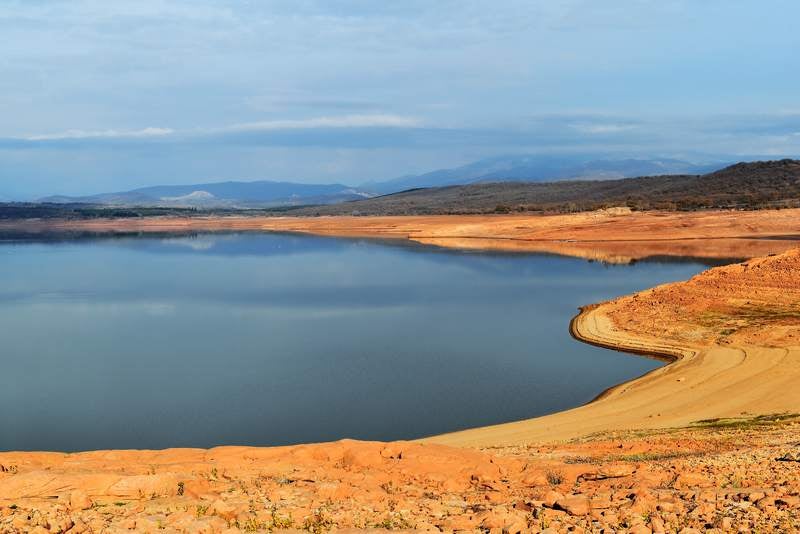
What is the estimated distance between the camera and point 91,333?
26.9 meters

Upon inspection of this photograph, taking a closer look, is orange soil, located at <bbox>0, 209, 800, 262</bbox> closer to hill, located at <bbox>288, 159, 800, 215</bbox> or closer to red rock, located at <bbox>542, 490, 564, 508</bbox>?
hill, located at <bbox>288, 159, 800, 215</bbox>

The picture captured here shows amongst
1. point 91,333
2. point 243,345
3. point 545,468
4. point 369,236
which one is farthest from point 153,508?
point 369,236

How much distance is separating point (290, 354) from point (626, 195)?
352 feet

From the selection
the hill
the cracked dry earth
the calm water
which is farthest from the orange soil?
the cracked dry earth

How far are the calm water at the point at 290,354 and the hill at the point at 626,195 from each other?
51.0 metres

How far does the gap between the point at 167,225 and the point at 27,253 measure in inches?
2120

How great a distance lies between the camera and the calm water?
Answer: 16.3 meters

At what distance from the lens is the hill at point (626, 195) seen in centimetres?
9429

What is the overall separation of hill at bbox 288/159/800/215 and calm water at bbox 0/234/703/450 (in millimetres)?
50963

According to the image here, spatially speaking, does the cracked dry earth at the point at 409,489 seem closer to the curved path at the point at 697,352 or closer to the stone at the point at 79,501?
the stone at the point at 79,501

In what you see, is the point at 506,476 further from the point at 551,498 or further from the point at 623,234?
the point at 623,234

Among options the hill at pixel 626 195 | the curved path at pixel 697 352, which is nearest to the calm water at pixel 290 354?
the curved path at pixel 697 352

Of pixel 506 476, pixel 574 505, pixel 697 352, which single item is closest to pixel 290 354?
pixel 697 352

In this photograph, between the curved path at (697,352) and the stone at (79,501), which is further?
the curved path at (697,352)
